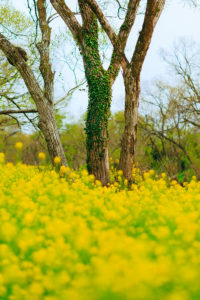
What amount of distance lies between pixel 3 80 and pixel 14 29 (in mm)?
2442

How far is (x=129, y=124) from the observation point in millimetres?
9453

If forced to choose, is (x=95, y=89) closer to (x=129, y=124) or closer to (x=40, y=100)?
(x=129, y=124)

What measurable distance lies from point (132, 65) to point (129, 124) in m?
1.81

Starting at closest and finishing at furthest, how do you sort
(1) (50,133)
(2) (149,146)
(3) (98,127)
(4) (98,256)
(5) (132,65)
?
(4) (98,256) < (3) (98,127) < (5) (132,65) < (1) (50,133) < (2) (149,146)

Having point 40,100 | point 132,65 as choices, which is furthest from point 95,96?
point 40,100

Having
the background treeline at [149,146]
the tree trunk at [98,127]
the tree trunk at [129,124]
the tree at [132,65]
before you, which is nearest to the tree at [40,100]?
the tree trunk at [98,127]

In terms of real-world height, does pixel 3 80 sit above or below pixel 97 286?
above

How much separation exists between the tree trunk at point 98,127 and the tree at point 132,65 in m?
0.73

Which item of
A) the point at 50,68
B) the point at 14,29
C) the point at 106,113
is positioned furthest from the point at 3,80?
the point at 106,113

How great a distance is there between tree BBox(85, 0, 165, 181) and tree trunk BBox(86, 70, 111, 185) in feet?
2.41

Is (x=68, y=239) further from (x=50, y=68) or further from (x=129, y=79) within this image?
(x=50, y=68)

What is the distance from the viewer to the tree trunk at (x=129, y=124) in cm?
929

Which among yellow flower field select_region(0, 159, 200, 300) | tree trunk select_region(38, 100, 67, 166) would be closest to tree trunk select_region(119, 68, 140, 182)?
tree trunk select_region(38, 100, 67, 166)

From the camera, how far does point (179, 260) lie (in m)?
2.36
